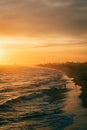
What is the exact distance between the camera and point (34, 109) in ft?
95.9

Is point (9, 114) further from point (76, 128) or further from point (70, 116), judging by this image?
point (76, 128)

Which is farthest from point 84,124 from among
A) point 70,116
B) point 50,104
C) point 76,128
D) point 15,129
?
point 50,104

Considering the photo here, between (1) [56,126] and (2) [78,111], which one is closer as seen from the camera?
(1) [56,126]

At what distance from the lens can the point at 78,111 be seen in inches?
1083

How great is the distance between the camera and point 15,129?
21.0 m

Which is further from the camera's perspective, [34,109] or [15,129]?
[34,109]

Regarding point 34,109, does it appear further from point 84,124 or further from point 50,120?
point 84,124

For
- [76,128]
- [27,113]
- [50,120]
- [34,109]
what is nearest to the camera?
[76,128]

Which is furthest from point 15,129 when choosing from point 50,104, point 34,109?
point 50,104

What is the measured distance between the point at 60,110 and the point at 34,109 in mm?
2661

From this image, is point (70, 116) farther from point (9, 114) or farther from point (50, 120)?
point (9, 114)

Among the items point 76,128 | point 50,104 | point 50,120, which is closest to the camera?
point 76,128

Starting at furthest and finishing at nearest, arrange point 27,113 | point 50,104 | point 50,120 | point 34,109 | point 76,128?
1. point 50,104
2. point 34,109
3. point 27,113
4. point 50,120
5. point 76,128

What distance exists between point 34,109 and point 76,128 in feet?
29.4
